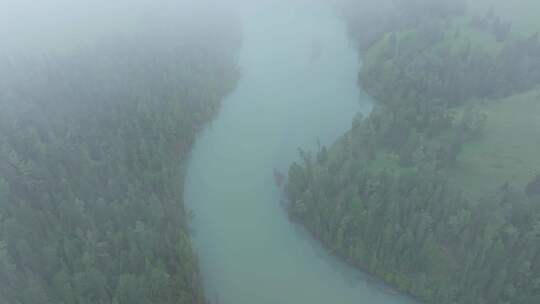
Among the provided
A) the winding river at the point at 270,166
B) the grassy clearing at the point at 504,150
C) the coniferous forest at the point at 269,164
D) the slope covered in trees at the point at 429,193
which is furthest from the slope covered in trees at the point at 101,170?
the grassy clearing at the point at 504,150

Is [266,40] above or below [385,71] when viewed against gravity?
above

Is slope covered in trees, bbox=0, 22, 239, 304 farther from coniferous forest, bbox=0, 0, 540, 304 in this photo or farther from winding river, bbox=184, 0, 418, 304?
winding river, bbox=184, 0, 418, 304

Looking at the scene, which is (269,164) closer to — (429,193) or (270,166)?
(270,166)

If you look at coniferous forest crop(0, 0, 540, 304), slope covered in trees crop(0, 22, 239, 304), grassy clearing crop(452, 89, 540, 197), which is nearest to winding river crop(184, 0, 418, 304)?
coniferous forest crop(0, 0, 540, 304)

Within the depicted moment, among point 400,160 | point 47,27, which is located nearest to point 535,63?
point 400,160

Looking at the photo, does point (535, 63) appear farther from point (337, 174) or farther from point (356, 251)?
point (356, 251)

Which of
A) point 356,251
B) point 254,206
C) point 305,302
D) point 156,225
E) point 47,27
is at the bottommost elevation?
point 305,302

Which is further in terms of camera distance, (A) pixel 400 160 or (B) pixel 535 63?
Answer: (B) pixel 535 63
